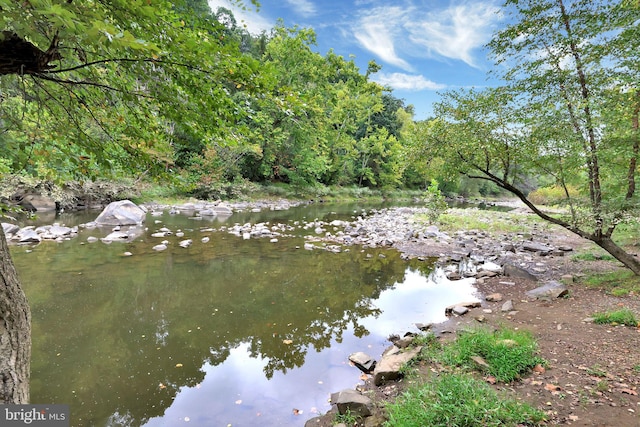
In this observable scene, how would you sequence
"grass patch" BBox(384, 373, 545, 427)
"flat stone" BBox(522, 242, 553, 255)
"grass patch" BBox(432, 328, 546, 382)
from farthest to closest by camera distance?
"flat stone" BBox(522, 242, 553, 255), "grass patch" BBox(432, 328, 546, 382), "grass patch" BBox(384, 373, 545, 427)

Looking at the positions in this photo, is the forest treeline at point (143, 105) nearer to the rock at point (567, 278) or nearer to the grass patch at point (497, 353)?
the grass patch at point (497, 353)

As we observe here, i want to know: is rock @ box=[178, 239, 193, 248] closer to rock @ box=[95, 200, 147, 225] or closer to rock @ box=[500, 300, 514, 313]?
rock @ box=[95, 200, 147, 225]

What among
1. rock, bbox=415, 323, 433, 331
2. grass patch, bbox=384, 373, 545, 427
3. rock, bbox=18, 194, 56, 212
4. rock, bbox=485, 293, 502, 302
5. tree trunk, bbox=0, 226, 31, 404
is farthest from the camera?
rock, bbox=18, 194, 56, 212

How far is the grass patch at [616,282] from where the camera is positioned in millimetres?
5883

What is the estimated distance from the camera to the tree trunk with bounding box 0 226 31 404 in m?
2.07

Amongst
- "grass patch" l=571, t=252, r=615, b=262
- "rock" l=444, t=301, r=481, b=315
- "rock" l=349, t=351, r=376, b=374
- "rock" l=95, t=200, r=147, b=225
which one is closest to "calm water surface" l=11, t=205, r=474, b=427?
"rock" l=349, t=351, r=376, b=374

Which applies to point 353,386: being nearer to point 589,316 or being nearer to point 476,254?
point 589,316

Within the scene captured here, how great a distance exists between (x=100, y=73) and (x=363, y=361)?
4.42 m

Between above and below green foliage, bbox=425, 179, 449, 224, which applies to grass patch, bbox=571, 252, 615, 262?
below

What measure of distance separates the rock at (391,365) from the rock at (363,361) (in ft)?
0.52

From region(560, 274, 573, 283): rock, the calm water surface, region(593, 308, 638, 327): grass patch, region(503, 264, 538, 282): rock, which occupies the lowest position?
the calm water surface

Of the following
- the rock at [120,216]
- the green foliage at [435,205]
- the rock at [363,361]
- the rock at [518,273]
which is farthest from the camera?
the green foliage at [435,205]

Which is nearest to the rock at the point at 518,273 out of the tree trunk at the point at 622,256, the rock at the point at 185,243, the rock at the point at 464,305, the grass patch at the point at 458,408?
the tree trunk at the point at 622,256

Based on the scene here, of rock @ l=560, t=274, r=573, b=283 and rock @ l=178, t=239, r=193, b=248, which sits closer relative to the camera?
rock @ l=560, t=274, r=573, b=283
